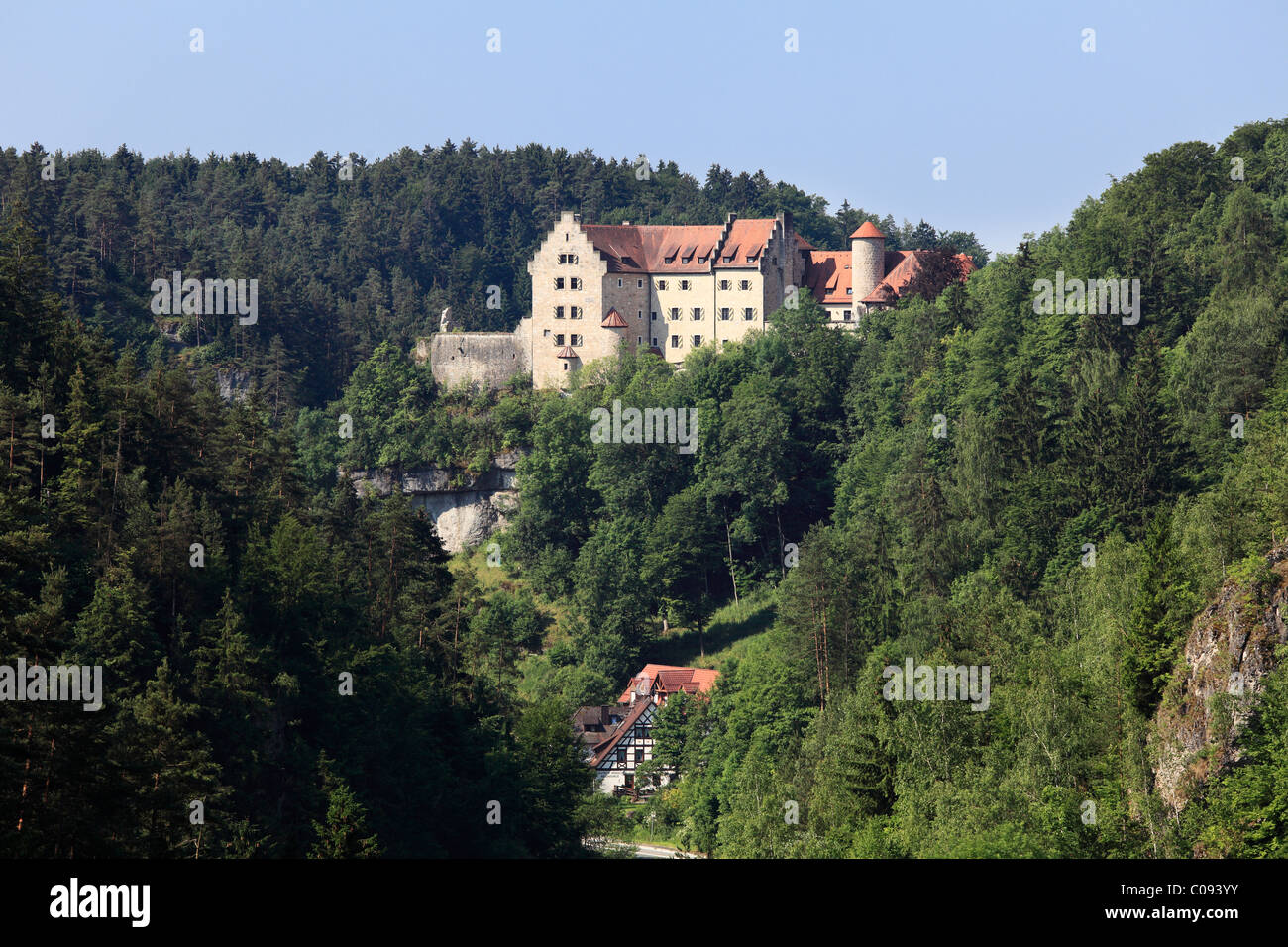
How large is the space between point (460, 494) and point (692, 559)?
696 inches

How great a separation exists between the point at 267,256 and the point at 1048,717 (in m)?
97.2

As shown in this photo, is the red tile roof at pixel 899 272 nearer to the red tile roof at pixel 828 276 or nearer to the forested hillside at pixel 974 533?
the red tile roof at pixel 828 276

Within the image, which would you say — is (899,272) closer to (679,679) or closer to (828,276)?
(828,276)

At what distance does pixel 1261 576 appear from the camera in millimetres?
47688

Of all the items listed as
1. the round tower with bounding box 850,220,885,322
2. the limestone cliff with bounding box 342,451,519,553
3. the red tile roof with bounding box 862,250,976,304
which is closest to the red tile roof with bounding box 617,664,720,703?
the limestone cliff with bounding box 342,451,519,553

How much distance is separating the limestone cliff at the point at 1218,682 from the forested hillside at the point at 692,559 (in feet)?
1.06

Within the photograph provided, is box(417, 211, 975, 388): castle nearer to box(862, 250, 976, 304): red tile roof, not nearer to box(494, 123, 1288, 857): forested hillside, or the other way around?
box(862, 250, 976, 304): red tile roof

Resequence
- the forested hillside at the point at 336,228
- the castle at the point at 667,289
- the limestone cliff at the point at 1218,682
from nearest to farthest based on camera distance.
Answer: the limestone cliff at the point at 1218,682, the castle at the point at 667,289, the forested hillside at the point at 336,228

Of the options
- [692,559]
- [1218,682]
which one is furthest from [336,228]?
[1218,682]

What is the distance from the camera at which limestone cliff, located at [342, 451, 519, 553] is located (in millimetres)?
101062

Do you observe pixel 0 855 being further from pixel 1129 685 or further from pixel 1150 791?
pixel 1129 685

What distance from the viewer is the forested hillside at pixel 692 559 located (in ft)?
148

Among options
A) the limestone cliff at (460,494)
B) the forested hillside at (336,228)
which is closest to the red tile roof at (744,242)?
the limestone cliff at (460,494)

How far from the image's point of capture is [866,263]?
3962 inches
